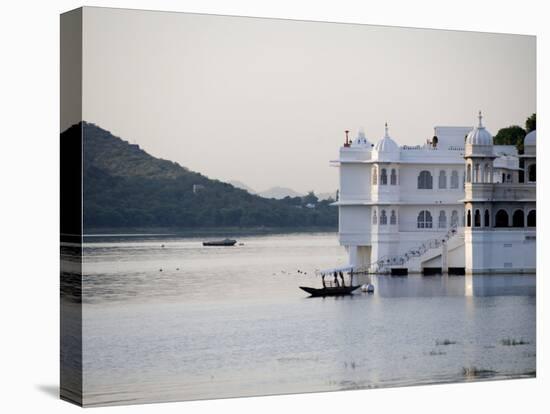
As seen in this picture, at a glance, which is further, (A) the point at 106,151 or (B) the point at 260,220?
(B) the point at 260,220

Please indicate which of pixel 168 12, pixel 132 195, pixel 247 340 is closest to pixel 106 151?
pixel 132 195

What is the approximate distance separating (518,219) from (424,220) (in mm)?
1279

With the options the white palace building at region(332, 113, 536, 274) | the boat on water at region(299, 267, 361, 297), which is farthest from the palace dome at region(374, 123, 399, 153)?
the boat on water at region(299, 267, 361, 297)

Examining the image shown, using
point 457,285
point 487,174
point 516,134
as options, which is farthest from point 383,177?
point 516,134

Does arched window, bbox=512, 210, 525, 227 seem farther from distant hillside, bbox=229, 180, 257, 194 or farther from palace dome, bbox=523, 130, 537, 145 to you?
distant hillside, bbox=229, 180, 257, 194

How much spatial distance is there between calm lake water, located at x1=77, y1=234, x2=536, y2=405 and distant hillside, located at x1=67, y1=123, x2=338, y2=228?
23 cm

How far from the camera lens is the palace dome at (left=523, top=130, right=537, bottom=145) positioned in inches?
750

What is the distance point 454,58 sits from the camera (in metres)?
18.7

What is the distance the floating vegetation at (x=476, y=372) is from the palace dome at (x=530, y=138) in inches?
118

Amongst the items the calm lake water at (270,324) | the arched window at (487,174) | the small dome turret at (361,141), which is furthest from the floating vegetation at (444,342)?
the small dome turret at (361,141)

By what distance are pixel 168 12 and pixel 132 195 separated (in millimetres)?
2075

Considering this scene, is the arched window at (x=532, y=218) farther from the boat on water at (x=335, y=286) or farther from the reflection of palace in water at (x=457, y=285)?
the boat on water at (x=335, y=286)

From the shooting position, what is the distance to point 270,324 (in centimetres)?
1716

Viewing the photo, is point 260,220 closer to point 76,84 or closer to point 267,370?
point 267,370
